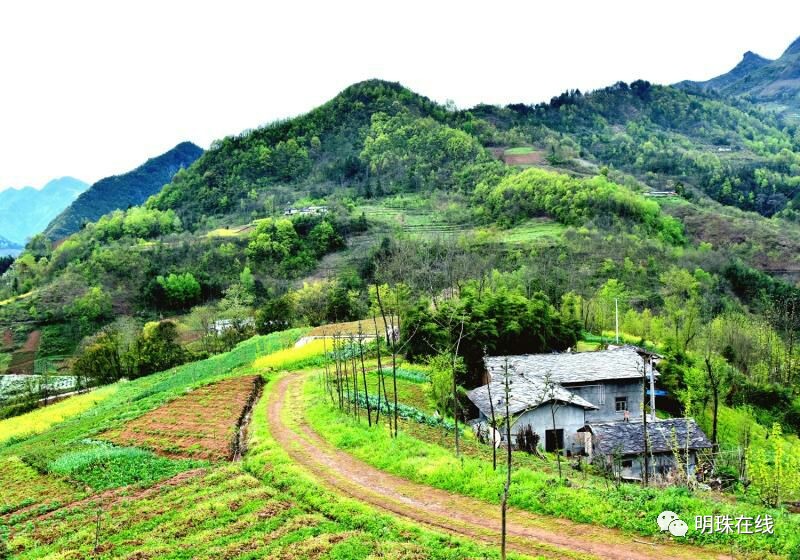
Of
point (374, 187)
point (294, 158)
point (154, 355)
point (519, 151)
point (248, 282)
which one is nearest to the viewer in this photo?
point (154, 355)

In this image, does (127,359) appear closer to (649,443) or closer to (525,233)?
(649,443)

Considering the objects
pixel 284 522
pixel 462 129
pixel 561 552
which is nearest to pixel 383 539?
pixel 284 522

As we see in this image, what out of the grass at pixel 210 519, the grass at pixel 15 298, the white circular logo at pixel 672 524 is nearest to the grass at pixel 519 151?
the grass at pixel 15 298

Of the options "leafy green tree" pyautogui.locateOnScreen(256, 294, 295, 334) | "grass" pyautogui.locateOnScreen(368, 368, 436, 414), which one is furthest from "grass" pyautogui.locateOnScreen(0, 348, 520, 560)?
"leafy green tree" pyautogui.locateOnScreen(256, 294, 295, 334)

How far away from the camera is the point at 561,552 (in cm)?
1292

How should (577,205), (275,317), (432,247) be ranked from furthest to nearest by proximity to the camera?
(577,205) → (432,247) → (275,317)

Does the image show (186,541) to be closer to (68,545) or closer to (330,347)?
(68,545)

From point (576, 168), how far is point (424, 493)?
449 ft

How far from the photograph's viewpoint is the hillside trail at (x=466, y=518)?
42.1 ft

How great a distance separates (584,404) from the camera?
28641 mm

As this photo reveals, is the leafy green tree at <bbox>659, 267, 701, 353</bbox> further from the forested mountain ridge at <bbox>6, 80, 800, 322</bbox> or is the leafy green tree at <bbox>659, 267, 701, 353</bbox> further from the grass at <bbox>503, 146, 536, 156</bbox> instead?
the grass at <bbox>503, 146, 536, 156</bbox>

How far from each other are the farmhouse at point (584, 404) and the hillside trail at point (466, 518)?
4766mm

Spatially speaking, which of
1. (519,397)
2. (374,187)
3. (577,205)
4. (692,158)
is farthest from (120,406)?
(692,158)

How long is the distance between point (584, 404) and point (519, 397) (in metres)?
3.08
